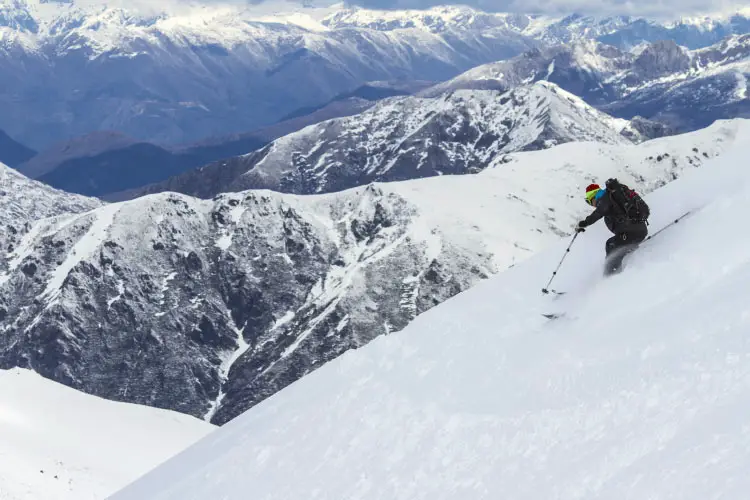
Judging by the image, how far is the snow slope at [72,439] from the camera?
48.4 m

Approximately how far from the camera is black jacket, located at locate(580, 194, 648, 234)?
2375 centimetres

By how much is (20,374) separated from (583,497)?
69862mm

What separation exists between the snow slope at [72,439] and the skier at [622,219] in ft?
116

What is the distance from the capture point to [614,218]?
24.1 meters

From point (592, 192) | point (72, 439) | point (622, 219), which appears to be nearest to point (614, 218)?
point (622, 219)

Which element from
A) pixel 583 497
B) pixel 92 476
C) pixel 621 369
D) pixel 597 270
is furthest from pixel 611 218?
pixel 92 476

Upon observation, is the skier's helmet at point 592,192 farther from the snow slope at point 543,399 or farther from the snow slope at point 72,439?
the snow slope at point 72,439

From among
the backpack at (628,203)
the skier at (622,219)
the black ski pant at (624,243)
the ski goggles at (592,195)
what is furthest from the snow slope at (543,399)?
the ski goggles at (592,195)

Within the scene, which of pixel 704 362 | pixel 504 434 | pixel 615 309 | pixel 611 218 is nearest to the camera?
pixel 704 362

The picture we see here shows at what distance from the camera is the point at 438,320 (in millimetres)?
25062

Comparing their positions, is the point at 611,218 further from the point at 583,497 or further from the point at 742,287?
the point at 583,497

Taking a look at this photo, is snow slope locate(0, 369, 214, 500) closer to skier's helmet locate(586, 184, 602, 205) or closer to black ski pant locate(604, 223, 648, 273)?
skier's helmet locate(586, 184, 602, 205)

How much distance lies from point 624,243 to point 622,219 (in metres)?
0.70

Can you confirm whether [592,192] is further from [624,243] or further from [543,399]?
[543,399]
